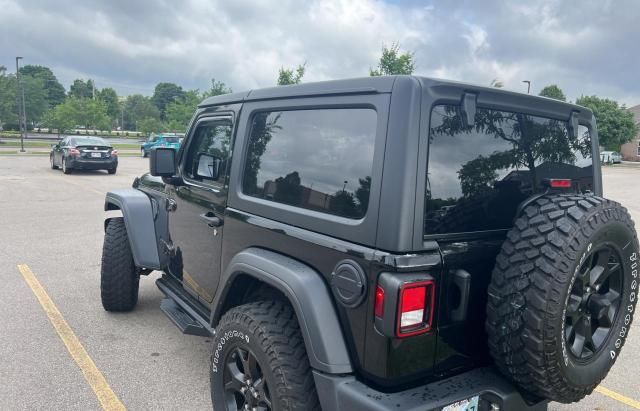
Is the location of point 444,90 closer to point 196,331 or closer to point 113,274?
point 196,331

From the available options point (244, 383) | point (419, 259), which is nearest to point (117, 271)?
point (244, 383)

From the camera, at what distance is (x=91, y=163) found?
1712 centimetres

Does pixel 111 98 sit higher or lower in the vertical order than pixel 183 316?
higher

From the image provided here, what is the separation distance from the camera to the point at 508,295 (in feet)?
A: 6.37

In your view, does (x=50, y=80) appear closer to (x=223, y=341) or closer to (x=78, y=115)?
(x=78, y=115)

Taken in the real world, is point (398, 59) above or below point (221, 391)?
above

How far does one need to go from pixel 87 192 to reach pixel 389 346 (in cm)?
1269

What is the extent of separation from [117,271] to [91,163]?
14465 mm

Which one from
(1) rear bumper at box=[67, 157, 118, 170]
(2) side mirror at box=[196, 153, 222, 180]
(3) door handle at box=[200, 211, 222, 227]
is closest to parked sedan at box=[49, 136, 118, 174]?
(1) rear bumper at box=[67, 157, 118, 170]

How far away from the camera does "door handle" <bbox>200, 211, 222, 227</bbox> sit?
9.55ft

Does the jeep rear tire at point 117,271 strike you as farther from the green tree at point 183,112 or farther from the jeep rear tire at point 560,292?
the green tree at point 183,112

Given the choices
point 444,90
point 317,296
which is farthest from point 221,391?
point 444,90

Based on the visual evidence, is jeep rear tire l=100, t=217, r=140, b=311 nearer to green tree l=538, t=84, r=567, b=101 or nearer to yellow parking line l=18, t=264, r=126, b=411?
yellow parking line l=18, t=264, r=126, b=411

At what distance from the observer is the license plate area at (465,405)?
194 cm
